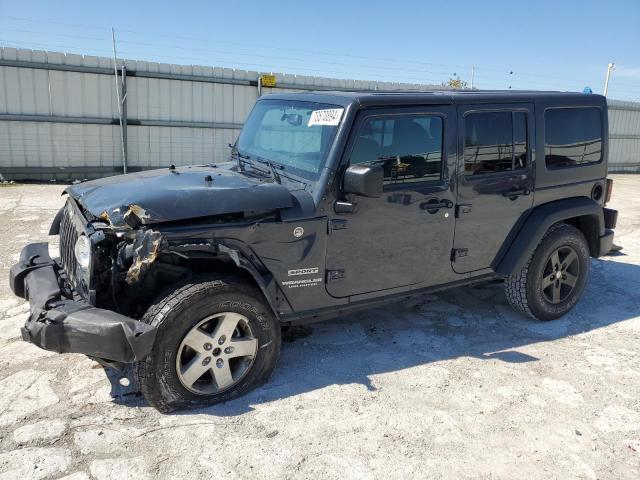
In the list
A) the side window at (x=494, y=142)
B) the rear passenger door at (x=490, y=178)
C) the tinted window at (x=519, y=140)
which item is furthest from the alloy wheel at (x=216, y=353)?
the tinted window at (x=519, y=140)

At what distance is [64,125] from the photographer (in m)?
A: 11.8

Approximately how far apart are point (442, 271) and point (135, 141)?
1023 cm

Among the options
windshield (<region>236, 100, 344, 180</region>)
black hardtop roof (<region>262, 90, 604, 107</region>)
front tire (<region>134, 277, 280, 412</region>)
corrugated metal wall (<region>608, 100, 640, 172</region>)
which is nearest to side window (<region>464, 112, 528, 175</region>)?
black hardtop roof (<region>262, 90, 604, 107</region>)

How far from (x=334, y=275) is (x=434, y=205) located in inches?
36.9

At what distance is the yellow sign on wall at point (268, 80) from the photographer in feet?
44.3

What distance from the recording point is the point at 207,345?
125 inches

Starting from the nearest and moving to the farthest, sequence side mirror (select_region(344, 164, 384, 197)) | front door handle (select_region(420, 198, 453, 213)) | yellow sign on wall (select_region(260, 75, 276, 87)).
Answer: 1. side mirror (select_region(344, 164, 384, 197))
2. front door handle (select_region(420, 198, 453, 213))
3. yellow sign on wall (select_region(260, 75, 276, 87))

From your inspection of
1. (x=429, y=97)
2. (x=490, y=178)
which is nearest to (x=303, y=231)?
(x=429, y=97)

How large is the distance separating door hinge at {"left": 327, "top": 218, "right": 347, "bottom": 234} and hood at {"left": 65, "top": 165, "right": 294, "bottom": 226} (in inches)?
11.7

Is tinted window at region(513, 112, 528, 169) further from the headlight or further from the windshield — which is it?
the headlight

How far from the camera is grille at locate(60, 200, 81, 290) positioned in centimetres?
332

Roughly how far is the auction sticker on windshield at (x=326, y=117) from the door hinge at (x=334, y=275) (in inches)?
39.2

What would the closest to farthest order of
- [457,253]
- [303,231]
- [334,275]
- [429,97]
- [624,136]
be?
[303,231] < [334,275] < [429,97] < [457,253] < [624,136]

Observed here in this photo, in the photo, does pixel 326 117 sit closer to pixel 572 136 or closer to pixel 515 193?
pixel 515 193
